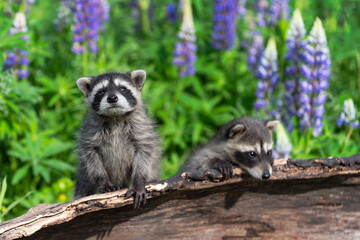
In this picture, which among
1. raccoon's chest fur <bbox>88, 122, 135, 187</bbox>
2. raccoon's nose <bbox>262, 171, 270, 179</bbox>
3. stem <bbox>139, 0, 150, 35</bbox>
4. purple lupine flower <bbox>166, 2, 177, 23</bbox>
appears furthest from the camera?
stem <bbox>139, 0, 150, 35</bbox>

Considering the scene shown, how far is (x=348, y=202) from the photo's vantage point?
4430mm

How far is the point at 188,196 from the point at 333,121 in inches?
144

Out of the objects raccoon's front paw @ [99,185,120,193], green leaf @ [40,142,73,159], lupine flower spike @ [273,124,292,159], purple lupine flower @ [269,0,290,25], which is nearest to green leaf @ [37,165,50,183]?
green leaf @ [40,142,73,159]

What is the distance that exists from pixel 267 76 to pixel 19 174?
3.44 metres

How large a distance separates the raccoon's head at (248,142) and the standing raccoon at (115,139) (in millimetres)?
798

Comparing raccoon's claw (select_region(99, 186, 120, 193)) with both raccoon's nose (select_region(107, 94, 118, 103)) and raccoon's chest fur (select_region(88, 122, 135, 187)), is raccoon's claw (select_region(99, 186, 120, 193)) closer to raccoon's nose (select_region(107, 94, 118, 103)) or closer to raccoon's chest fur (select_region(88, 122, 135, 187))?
raccoon's chest fur (select_region(88, 122, 135, 187))

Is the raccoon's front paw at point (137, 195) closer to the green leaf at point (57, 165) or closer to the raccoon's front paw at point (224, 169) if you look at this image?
the raccoon's front paw at point (224, 169)

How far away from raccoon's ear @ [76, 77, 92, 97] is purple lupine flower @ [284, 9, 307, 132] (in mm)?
2813

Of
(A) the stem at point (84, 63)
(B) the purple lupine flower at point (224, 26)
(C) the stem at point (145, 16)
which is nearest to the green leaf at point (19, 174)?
(A) the stem at point (84, 63)

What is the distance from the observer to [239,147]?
5.28 metres

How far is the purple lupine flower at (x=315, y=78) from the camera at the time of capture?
247 inches

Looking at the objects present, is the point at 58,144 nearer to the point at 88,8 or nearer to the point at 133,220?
the point at 88,8

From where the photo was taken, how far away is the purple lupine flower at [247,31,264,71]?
7945mm

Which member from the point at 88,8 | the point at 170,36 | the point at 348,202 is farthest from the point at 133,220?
the point at 170,36
